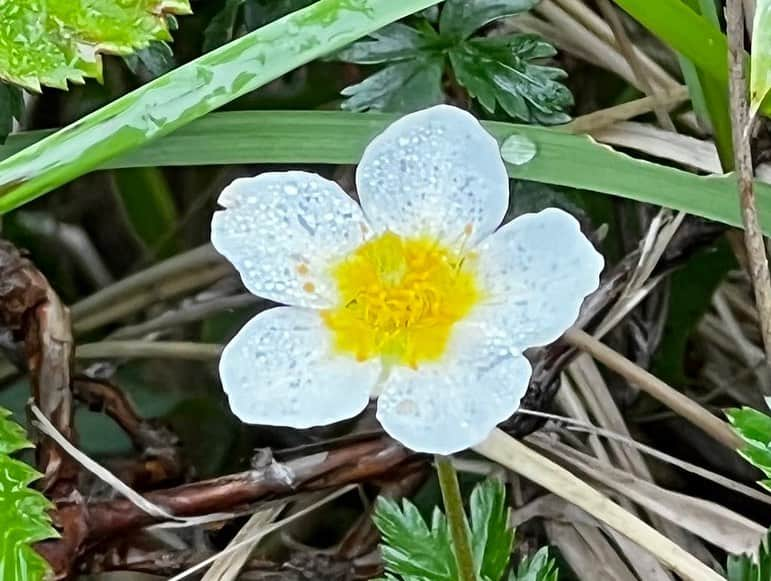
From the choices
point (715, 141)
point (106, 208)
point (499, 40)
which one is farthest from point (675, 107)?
point (106, 208)

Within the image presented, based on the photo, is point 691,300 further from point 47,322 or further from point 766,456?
point 47,322

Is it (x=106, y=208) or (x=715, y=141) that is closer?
(x=715, y=141)

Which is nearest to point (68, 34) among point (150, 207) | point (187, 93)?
point (187, 93)

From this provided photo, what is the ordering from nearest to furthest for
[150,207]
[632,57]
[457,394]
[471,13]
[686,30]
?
[457,394], [686,30], [471,13], [632,57], [150,207]

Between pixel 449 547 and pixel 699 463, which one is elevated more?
pixel 449 547

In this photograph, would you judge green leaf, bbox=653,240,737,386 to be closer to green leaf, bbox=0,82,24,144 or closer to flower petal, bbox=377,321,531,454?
flower petal, bbox=377,321,531,454

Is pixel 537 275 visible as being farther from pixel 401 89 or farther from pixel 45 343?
pixel 45 343

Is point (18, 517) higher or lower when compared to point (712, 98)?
lower
